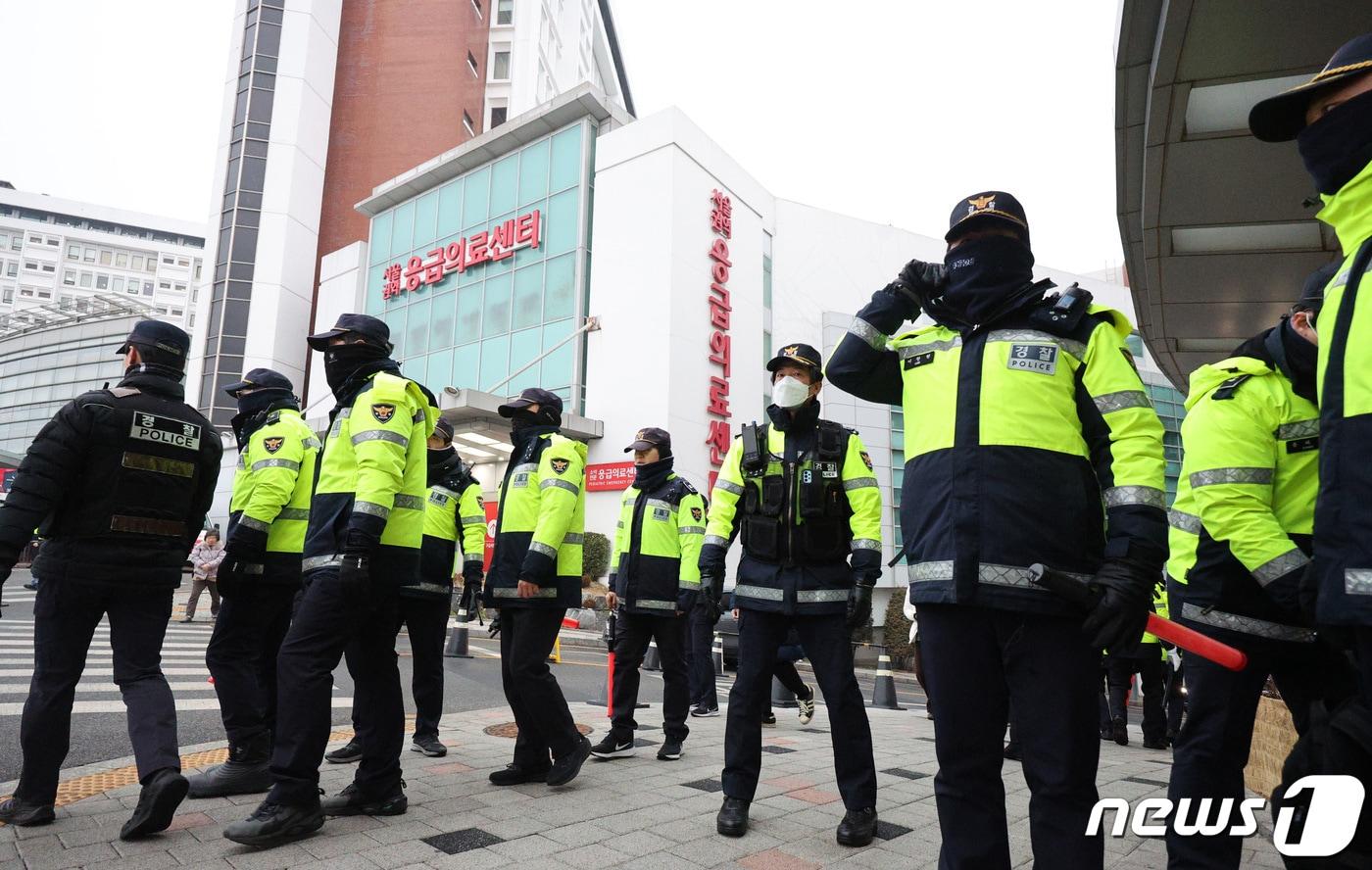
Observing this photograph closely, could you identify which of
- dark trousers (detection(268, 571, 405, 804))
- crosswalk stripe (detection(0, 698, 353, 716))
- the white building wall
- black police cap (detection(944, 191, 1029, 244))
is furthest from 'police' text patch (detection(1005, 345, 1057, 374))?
the white building wall

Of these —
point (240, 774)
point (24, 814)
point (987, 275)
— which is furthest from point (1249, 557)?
point (24, 814)

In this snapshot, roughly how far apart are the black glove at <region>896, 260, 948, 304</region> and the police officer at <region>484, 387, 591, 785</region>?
7.80 feet

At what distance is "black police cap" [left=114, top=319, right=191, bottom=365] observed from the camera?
388cm

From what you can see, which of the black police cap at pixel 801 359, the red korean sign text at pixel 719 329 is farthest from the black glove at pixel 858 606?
the red korean sign text at pixel 719 329

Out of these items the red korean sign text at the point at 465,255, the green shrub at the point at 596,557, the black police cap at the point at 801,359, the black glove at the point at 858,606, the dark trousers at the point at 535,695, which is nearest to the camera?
the black glove at the point at 858,606

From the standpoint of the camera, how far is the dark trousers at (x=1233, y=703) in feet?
8.61

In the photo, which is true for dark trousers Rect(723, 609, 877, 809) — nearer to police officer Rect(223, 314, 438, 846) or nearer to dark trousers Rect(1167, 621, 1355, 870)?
dark trousers Rect(1167, 621, 1355, 870)

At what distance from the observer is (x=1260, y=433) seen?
273 cm

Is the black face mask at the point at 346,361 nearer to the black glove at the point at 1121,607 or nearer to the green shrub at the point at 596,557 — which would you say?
the black glove at the point at 1121,607

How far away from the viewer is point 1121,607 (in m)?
2.07

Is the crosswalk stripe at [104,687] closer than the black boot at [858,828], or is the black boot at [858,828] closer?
the black boot at [858,828]

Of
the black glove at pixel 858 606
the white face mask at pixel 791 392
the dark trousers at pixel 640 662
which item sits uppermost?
the white face mask at pixel 791 392

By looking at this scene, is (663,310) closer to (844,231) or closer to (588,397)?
(588,397)

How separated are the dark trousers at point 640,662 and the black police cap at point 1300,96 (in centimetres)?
453
